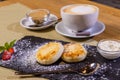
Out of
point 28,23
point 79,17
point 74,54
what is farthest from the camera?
point 28,23

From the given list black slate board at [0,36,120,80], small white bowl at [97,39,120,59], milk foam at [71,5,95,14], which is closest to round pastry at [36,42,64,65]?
black slate board at [0,36,120,80]

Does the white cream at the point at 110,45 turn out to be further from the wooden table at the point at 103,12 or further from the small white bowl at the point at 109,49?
the wooden table at the point at 103,12

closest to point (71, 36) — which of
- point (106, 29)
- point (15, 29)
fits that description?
point (106, 29)

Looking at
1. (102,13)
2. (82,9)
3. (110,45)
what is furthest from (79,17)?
(102,13)

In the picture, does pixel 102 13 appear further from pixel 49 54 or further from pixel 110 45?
pixel 49 54

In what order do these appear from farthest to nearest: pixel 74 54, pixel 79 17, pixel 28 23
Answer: pixel 28 23 → pixel 79 17 → pixel 74 54

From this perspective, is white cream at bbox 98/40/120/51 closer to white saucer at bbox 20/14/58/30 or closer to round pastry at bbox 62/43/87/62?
round pastry at bbox 62/43/87/62

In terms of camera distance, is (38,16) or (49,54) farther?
(38,16)

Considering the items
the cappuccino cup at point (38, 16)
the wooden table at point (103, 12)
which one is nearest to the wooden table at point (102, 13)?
the wooden table at point (103, 12)

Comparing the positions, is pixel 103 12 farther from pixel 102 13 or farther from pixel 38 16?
pixel 38 16
